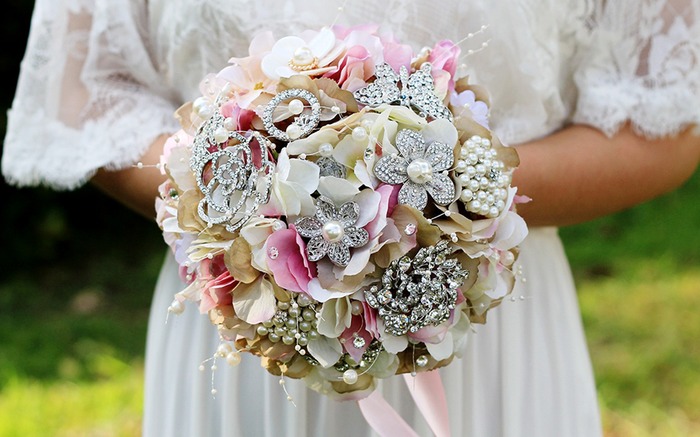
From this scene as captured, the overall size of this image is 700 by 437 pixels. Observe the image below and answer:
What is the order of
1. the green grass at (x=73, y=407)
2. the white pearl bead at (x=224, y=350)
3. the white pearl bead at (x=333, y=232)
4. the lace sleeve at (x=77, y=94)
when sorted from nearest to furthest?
the white pearl bead at (x=333, y=232) → the white pearl bead at (x=224, y=350) → the lace sleeve at (x=77, y=94) → the green grass at (x=73, y=407)

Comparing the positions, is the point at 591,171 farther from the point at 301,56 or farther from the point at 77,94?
the point at 77,94

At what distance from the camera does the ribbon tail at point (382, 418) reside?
1212mm

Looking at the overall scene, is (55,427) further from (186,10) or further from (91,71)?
(186,10)

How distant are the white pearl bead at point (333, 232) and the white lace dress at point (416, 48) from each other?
1.47ft

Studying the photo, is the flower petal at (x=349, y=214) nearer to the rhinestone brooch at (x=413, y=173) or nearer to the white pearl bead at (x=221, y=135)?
the rhinestone brooch at (x=413, y=173)

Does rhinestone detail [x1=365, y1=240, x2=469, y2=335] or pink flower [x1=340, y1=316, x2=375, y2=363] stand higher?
rhinestone detail [x1=365, y1=240, x2=469, y2=335]

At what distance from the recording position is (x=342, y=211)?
1.01 meters

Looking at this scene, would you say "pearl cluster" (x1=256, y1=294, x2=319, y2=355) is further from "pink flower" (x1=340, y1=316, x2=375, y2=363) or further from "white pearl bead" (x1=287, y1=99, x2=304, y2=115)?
"white pearl bead" (x1=287, y1=99, x2=304, y2=115)

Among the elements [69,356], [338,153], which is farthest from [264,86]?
[69,356]

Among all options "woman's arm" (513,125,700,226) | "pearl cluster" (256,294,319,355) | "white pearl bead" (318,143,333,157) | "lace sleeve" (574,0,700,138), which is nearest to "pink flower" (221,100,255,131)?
"white pearl bead" (318,143,333,157)

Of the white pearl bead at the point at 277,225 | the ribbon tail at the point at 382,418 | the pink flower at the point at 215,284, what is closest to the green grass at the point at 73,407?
the ribbon tail at the point at 382,418

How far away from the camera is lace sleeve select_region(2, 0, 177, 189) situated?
1.50m

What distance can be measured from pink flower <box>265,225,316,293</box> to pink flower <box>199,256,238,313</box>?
82mm

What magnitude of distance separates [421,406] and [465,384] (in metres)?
0.24
